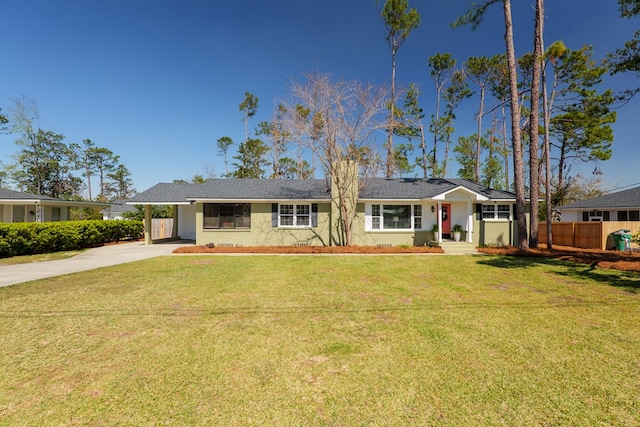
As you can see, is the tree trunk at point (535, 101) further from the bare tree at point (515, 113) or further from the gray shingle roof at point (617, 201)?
the gray shingle roof at point (617, 201)

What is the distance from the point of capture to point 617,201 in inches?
763

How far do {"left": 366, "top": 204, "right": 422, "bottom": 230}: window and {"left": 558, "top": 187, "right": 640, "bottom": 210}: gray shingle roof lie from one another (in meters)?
14.8

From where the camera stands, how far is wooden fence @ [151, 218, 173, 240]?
60.8 feet

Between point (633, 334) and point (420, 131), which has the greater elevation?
point (420, 131)

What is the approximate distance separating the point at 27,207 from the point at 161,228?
853cm

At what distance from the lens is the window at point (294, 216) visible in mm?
15250

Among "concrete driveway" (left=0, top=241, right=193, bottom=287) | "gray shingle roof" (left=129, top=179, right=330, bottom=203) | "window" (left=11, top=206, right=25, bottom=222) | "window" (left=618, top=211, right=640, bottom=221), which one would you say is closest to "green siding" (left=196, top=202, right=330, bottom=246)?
"gray shingle roof" (left=129, top=179, right=330, bottom=203)

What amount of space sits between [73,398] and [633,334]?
24.0ft

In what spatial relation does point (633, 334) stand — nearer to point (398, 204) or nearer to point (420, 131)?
point (398, 204)

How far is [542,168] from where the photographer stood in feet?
83.0

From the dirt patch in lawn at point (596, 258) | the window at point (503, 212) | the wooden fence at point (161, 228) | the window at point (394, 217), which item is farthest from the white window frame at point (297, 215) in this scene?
the window at point (503, 212)

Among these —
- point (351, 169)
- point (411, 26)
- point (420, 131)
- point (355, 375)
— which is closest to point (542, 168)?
point (420, 131)

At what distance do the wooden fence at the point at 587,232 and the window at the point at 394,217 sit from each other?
30.9 feet

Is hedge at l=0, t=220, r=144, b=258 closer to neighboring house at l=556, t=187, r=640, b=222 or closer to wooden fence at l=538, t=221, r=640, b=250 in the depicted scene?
wooden fence at l=538, t=221, r=640, b=250
